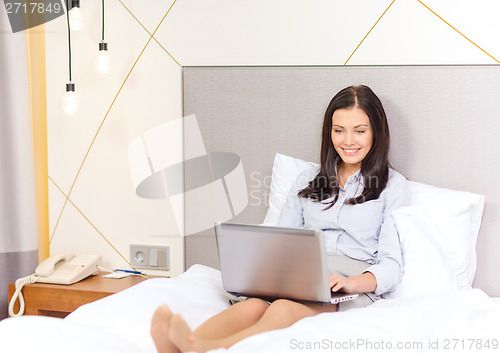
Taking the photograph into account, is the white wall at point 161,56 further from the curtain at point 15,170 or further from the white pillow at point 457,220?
the white pillow at point 457,220

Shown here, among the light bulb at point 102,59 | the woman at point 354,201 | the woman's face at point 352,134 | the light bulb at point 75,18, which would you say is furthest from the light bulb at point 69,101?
the woman's face at point 352,134

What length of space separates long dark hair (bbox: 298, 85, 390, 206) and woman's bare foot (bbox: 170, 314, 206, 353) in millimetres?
837

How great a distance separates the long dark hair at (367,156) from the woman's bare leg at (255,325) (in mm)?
444

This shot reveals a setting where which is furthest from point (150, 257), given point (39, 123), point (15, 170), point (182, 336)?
point (182, 336)

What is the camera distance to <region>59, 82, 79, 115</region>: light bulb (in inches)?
90.0

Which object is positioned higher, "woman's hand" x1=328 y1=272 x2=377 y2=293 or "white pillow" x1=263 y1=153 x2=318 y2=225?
"white pillow" x1=263 y1=153 x2=318 y2=225

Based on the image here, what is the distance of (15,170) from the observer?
91.2 inches

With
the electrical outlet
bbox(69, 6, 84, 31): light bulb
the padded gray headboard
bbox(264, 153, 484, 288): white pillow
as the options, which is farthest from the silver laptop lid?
bbox(69, 6, 84, 31): light bulb

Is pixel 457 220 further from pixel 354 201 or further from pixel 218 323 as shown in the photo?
pixel 218 323

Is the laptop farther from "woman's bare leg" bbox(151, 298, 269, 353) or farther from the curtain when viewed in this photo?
the curtain

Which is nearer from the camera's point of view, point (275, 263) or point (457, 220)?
point (275, 263)

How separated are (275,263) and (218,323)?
22 centimetres

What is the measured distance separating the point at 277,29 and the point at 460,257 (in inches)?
42.9

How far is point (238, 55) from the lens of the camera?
2.25 meters
